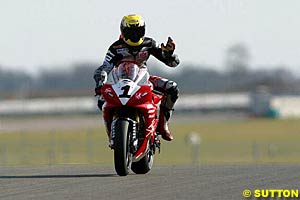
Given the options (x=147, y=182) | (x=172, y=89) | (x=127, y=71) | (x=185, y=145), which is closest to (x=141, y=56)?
(x=127, y=71)

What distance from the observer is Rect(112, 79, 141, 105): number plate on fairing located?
1273 centimetres

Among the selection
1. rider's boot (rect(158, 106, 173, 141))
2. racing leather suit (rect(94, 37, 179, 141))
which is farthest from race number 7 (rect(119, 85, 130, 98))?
rider's boot (rect(158, 106, 173, 141))

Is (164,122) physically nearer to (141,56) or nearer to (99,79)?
(141,56)

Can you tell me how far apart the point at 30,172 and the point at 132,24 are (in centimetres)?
254

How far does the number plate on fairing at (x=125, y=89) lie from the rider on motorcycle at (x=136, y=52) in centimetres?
32

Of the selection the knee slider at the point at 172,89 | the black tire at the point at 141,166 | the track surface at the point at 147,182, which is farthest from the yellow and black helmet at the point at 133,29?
the track surface at the point at 147,182

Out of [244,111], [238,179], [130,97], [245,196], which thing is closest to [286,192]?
[245,196]

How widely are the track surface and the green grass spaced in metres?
15.0

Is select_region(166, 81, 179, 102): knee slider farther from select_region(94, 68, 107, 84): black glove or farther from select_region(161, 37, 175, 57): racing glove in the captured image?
select_region(94, 68, 107, 84): black glove

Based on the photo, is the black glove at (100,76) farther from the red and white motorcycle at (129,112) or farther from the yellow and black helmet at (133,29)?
the yellow and black helmet at (133,29)

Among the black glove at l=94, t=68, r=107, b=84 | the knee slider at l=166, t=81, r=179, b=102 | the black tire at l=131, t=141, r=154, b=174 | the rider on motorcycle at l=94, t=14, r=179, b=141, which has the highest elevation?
the rider on motorcycle at l=94, t=14, r=179, b=141

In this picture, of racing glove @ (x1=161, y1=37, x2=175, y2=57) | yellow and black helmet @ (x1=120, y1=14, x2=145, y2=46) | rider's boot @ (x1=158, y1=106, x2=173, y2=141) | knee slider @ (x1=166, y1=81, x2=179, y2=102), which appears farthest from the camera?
rider's boot @ (x1=158, y1=106, x2=173, y2=141)

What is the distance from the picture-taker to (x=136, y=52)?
13.5 m

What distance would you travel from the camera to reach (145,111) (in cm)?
1302
